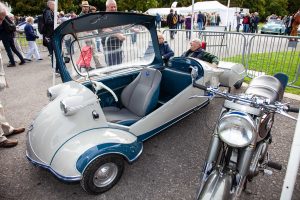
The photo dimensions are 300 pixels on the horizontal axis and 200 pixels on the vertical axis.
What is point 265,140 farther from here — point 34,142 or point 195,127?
point 34,142

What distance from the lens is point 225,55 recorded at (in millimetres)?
7418

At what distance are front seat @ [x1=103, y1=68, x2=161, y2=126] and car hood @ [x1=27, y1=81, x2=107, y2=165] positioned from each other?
21.9 inches

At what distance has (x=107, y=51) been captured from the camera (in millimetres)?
3482

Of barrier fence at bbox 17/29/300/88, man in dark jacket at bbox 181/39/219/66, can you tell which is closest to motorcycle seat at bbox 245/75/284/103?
man in dark jacket at bbox 181/39/219/66

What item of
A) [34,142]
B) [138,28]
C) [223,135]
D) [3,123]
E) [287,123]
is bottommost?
[287,123]

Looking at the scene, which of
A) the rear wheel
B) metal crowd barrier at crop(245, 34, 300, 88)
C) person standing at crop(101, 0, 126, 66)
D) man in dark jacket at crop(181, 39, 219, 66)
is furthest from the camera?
metal crowd barrier at crop(245, 34, 300, 88)

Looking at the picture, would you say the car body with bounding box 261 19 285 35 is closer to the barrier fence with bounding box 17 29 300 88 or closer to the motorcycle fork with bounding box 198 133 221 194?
the barrier fence with bounding box 17 29 300 88

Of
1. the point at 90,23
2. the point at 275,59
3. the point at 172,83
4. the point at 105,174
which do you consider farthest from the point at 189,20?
the point at 105,174

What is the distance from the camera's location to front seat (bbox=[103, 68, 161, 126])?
3207 mm

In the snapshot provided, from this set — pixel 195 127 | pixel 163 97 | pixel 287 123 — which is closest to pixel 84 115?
pixel 163 97

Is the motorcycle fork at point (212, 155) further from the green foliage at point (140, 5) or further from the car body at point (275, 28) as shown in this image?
the green foliage at point (140, 5)

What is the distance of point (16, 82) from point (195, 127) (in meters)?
5.26

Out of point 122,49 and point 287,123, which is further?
point 287,123

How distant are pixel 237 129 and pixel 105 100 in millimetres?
2321
